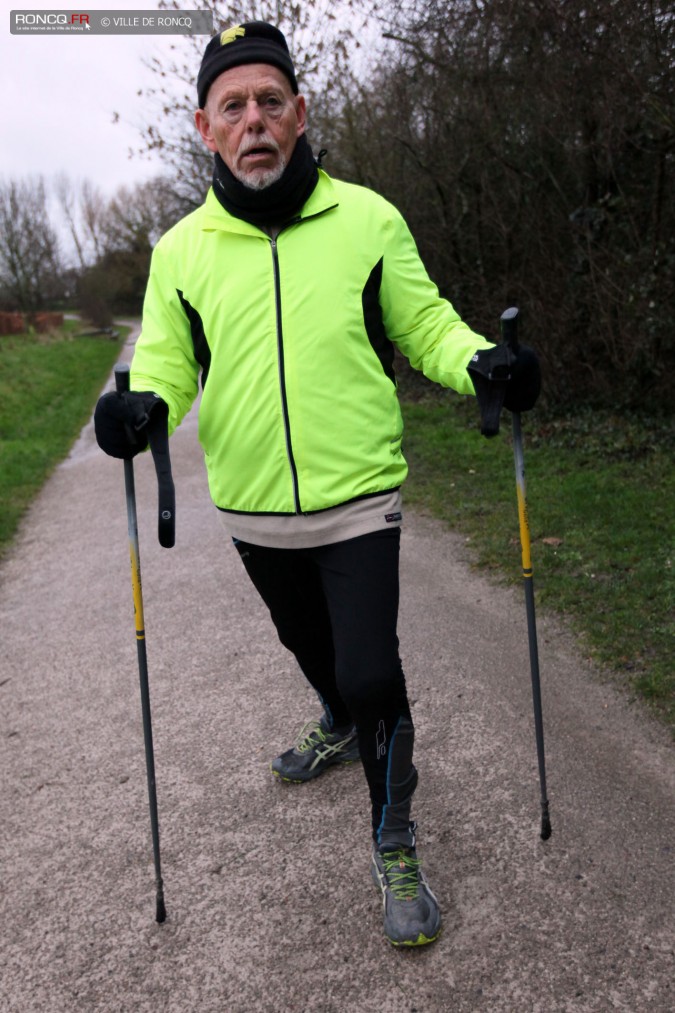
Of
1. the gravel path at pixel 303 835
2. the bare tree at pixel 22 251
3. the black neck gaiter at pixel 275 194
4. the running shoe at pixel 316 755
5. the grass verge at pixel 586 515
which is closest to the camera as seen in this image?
the gravel path at pixel 303 835

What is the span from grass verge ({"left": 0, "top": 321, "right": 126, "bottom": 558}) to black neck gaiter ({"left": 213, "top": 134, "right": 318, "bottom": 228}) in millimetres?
5514

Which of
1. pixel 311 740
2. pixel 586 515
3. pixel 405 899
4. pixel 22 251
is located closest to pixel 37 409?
pixel 586 515

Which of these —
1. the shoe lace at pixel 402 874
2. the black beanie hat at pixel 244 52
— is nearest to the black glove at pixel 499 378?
the black beanie hat at pixel 244 52

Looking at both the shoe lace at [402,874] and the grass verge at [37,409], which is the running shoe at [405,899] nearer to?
the shoe lace at [402,874]

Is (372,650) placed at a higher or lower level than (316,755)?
higher

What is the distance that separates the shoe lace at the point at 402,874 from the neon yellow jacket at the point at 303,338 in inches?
A: 43.5

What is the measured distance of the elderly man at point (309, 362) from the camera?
2.65m

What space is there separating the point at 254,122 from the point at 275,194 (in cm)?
22

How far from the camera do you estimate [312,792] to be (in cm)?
349

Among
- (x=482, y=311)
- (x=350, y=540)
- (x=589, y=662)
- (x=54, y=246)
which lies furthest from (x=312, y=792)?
(x=54, y=246)

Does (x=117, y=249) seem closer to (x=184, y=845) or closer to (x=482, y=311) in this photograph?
(x=482, y=311)

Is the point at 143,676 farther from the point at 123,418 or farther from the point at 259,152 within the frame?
the point at 259,152

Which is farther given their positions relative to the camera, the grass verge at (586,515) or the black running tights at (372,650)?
the grass verge at (586,515)

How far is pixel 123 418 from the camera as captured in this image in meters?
2.62
